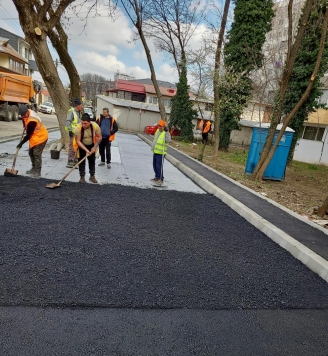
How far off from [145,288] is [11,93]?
21.4m

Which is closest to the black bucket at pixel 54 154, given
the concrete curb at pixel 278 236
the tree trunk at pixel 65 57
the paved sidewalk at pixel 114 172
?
the paved sidewalk at pixel 114 172

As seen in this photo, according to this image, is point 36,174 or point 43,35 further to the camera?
point 43,35

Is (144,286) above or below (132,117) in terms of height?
below

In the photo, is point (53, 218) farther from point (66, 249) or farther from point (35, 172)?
point (35, 172)

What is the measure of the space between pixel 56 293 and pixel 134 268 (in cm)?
86

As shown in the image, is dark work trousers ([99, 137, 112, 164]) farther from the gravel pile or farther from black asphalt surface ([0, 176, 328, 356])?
black asphalt surface ([0, 176, 328, 356])

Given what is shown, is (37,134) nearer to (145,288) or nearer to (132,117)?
(145,288)

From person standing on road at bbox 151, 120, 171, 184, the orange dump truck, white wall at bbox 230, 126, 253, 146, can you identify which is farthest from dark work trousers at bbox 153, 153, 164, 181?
white wall at bbox 230, 126, 253, 146

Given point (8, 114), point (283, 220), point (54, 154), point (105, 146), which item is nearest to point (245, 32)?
point (105, 146)

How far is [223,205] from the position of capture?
6145 millimetres

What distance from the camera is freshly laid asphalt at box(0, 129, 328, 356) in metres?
2.20

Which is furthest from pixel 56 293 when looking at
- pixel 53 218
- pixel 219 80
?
pixel 219 80

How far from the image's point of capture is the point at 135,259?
3.33 meters

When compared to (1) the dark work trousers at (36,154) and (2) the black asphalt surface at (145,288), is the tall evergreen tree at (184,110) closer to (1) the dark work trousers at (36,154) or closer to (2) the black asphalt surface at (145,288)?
(1) the dark work trousers at (36,154)
